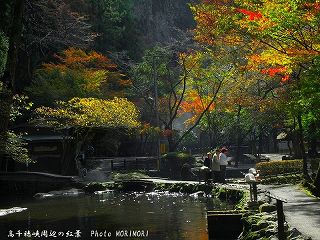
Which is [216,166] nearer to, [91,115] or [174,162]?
[91,115]

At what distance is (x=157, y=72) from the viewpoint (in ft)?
143

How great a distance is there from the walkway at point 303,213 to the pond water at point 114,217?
3034 millimetres

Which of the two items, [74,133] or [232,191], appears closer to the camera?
[232,191]

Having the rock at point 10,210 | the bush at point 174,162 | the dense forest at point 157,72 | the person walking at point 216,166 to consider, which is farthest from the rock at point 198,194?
the bush at point 174,162

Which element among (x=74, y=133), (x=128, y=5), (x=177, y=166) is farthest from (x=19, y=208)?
(x=128, y=5)

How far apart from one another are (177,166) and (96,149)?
50.6 feet

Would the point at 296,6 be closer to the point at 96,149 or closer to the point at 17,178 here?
the point at 17,178

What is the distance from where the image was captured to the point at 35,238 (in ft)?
48.1

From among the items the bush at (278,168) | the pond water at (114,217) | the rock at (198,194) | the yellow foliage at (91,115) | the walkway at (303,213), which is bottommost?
the pond water at (114,217)

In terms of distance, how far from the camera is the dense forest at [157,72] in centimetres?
1648

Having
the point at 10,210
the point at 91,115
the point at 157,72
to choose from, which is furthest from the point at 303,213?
the point at 157,72

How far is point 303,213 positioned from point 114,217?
8.82 m

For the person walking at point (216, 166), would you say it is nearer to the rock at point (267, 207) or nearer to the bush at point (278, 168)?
the bush at point (278, 168)

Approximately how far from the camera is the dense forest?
16484 millimetres
